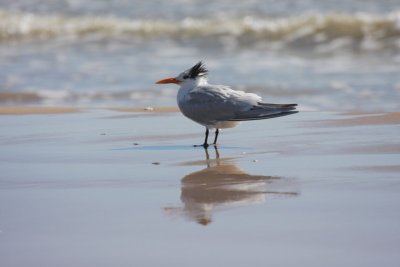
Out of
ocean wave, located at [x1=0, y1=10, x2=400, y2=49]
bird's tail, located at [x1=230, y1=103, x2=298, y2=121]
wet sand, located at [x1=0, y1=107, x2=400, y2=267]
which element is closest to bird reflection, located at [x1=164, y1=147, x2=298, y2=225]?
wet sand, located at [x1=0, y1=107, x2=400, y2=267]

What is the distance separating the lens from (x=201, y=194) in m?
4.89

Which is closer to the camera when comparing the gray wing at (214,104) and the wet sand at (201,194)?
the wet sand at (201,194)

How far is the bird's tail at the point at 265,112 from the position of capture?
6.56 m

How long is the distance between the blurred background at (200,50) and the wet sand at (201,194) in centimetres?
183

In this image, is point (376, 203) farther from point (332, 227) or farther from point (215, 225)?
point (215, 225)

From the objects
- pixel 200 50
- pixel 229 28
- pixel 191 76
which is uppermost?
pixel 229 28

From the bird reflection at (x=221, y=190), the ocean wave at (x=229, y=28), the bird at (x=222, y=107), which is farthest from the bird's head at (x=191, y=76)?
the ocean wave at (x=229, y=28)

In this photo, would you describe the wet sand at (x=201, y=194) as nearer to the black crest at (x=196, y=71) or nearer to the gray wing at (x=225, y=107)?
the gray wing at (x=225, y=107)

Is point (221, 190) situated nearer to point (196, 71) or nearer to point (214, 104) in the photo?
point (214, 104)

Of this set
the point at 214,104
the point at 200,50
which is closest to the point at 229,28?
the point at 200,50

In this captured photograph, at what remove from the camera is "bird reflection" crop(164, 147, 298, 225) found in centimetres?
452

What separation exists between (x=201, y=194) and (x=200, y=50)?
918 centimetres

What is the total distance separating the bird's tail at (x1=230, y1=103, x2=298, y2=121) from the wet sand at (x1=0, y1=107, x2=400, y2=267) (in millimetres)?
191

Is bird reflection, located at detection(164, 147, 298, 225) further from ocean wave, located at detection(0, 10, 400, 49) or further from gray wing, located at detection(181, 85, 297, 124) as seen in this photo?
ocean wave, located at detection(0, 10, 400, 49)
